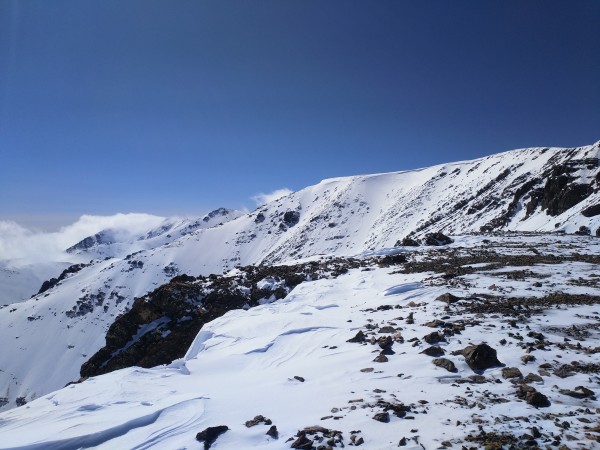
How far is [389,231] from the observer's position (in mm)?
94250

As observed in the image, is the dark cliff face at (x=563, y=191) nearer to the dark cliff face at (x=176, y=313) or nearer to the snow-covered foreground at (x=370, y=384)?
the snow-covered foreground at (x=370, y=384)

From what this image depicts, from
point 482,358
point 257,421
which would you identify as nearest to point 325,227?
point 482,358

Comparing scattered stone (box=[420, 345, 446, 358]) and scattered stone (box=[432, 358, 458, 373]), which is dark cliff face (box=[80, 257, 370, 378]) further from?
scattered stone (box=[432, 358, 458, 373])

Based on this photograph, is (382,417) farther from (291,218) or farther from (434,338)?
(291,218)

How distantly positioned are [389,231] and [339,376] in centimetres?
8892

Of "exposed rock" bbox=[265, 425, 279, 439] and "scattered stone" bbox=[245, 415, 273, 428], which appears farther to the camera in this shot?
"scattered stone" bbox=[245, 415, 273, 428]

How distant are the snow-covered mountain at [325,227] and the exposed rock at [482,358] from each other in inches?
1422

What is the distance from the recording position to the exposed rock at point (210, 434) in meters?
6.49

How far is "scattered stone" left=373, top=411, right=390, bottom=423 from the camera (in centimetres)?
636

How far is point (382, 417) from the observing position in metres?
6.39

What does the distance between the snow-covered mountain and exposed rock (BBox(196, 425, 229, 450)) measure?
38665 millimetres

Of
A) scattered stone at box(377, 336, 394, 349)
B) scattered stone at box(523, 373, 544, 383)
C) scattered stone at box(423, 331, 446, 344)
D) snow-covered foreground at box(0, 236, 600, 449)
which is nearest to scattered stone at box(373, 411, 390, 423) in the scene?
snow-covered foreground at box(0, 236, 600, 449)

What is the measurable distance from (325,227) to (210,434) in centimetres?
11565

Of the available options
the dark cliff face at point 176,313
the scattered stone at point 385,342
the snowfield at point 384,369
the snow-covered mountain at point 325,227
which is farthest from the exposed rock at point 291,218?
the scattered stone at point 385,342
